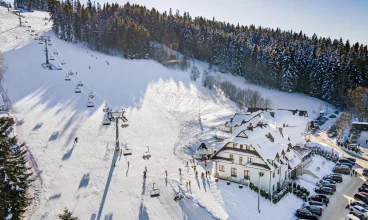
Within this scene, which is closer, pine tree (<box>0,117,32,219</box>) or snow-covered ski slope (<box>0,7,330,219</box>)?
pine tree (<box>0,117,32,219</box>)

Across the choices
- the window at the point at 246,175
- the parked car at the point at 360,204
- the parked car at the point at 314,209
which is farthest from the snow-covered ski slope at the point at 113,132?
the parked car at the point at 360,204

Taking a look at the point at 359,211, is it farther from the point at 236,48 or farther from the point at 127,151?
the point at 236,48

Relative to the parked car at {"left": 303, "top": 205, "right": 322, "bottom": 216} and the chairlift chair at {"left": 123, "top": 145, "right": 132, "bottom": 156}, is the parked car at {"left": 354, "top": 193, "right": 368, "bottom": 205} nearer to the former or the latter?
the parked car at {"left": 303, "top": 205, "right": 322, "bottom": 216}

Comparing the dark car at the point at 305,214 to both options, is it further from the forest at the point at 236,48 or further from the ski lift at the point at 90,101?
the forest at the point at 236,48

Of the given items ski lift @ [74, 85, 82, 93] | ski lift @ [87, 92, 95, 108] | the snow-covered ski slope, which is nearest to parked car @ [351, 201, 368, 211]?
the snow-covered ski slope

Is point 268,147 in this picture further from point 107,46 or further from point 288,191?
point 107,46

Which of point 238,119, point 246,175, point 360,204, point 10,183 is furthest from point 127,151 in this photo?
point 360,204

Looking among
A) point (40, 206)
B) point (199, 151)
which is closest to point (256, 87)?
point (199, 151)
